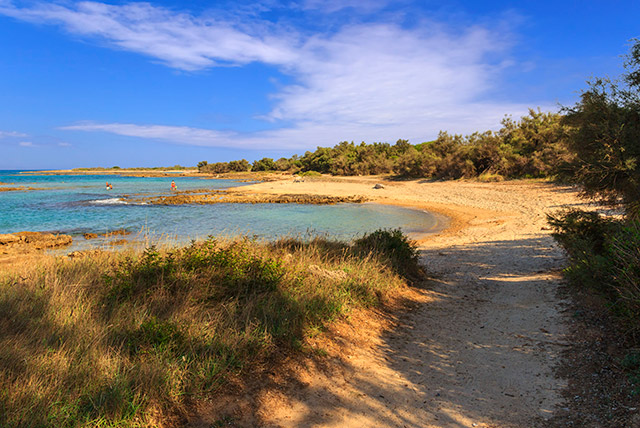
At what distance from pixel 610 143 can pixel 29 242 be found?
64.2 ft

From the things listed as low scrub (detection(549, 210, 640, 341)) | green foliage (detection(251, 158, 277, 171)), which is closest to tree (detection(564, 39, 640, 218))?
low scrub (detection(549, 210, 640, 341))

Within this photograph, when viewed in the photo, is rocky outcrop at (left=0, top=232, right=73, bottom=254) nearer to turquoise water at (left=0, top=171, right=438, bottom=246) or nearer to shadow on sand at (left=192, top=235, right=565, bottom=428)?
turquoise water at (left=0, top=171, right=438, bottom=246)

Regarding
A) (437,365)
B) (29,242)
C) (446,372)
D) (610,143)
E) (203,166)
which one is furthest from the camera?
(203,166)

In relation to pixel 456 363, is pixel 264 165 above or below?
above

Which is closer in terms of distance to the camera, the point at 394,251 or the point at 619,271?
the point at 619,271

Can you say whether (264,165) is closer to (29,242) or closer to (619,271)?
(29,242)

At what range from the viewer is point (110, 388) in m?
3.04

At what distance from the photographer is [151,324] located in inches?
158

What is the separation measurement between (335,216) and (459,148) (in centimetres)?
2167

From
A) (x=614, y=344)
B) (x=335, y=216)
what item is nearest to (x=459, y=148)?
(x=335, y=216)

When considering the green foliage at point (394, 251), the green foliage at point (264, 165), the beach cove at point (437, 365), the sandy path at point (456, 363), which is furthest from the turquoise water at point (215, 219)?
the green foliage at point (264, 165)

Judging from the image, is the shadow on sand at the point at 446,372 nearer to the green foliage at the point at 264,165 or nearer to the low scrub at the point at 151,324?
the low scrub at the point at 151,324

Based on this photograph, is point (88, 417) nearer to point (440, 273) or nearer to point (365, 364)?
point (365, 364)

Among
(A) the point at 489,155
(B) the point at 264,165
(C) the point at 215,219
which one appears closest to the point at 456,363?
(C) the point at 215,219
